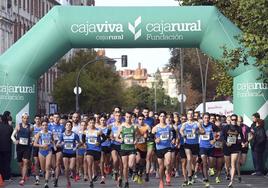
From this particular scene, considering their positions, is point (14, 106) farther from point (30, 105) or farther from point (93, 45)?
point (93, 45)

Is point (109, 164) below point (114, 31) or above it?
below

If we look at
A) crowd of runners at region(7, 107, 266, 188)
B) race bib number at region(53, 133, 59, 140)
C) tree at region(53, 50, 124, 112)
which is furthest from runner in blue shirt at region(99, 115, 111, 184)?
tree at region(53, 50, 124, 112)

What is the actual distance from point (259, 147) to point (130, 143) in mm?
6449

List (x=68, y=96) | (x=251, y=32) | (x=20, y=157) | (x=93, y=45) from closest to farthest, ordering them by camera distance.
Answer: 1. (x=251, y=32)
2. (x=20, y=157)
3. (x=93, y=45)
4. (x=68, y=96)

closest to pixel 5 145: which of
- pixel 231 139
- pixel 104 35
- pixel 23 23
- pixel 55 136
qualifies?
→ pixel 55 136

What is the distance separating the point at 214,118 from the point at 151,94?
482ft

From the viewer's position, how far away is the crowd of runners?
20.5 m

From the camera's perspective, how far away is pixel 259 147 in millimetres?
25203

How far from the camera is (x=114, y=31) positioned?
24.3 metres

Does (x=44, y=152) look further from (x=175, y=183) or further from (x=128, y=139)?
(x=175, y=183)

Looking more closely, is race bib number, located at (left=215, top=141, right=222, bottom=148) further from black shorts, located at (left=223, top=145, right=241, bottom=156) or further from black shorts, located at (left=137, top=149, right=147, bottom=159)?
black shorts, located at (left=137, top=149, right=147, bottom=159)

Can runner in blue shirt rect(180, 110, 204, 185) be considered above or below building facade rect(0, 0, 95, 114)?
below

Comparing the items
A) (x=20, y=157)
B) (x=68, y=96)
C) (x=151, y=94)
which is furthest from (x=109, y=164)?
(x=151, y=94)

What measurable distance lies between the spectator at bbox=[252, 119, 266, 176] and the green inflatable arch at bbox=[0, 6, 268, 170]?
151 centimetres
